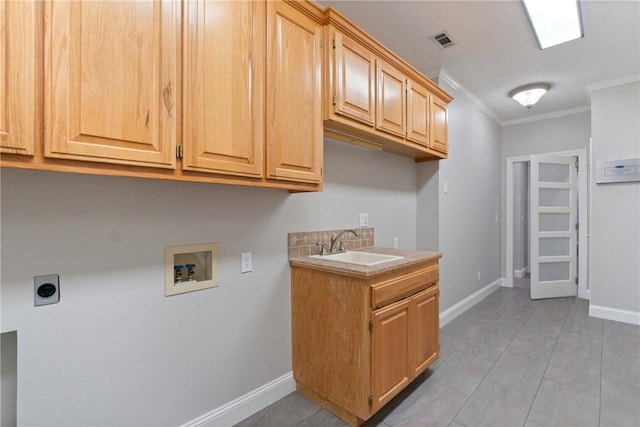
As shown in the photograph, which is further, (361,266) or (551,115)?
(551,115)

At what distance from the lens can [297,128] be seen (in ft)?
5.62

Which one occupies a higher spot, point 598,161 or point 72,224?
point 598,161

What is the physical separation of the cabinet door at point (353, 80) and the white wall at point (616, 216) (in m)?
3.21

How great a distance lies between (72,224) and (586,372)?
3.55m

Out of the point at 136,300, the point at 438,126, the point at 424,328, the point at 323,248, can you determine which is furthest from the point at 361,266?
the point at 438,126

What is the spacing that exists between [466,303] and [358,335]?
2.72 m

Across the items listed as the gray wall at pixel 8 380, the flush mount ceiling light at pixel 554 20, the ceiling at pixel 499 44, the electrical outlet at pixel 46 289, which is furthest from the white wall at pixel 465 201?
the gray wall at pixel 8 380

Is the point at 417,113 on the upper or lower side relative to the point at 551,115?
lower

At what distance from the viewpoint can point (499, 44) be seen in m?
2.73

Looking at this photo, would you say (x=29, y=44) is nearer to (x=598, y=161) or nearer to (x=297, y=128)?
(x=297, y=128)

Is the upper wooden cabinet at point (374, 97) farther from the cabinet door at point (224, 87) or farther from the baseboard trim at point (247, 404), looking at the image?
the baseboard trim at point (247, 404)

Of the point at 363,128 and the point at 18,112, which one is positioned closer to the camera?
the point at 18,112

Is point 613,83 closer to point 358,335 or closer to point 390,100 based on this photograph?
point 390,100

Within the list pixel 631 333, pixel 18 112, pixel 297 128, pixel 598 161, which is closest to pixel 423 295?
pixel 297 128
